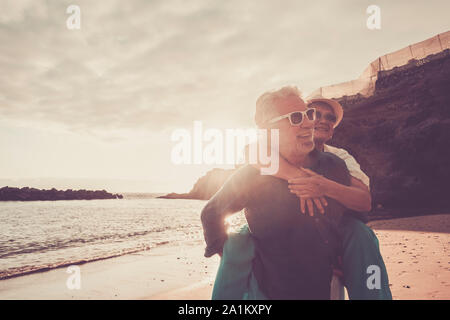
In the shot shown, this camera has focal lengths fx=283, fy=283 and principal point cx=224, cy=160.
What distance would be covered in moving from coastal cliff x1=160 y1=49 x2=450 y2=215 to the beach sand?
10.3 m

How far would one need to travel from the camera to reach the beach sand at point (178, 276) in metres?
6.20

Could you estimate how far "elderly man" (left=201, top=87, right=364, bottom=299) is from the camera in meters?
1.78

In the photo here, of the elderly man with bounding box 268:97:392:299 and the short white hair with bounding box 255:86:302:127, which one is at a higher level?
the short white hair with bounding box 255:86:302:127

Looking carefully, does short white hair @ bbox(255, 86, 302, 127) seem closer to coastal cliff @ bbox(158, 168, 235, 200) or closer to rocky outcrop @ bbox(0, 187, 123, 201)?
rocky outcrop @ bbox(0, 187, 123, 201)

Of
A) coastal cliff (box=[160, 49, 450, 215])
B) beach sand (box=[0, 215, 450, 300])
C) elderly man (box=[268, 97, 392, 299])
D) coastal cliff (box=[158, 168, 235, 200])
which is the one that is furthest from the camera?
coastal cliff (box=[158, 168, 235, 200])

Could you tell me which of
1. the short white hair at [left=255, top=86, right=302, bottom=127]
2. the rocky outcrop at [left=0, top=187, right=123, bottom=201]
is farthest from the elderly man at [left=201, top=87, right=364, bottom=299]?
the rocky outcrop at [left=0, top=187, right=123, bottom=201]

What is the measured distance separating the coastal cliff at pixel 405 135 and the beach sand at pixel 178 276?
10.3m

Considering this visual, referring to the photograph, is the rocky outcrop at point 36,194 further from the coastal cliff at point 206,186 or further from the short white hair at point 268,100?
the short white hair at point 268,100

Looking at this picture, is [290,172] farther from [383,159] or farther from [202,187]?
[202,187]

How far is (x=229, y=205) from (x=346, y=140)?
2809cm

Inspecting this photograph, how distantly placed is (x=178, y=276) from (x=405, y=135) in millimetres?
22122

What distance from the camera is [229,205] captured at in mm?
1876

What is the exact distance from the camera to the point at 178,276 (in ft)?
32.9
